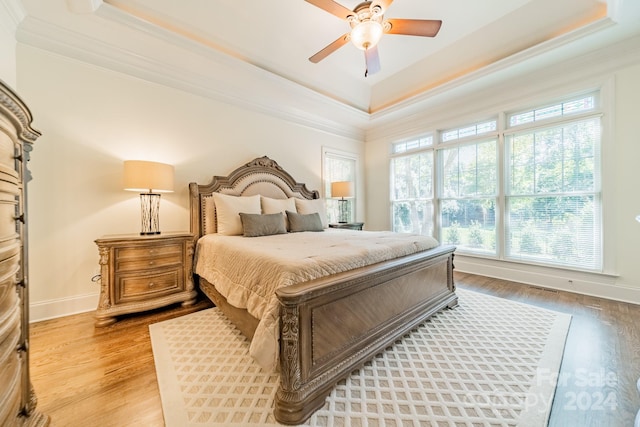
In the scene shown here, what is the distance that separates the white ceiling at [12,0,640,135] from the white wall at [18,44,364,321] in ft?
0.80

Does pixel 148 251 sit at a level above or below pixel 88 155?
below

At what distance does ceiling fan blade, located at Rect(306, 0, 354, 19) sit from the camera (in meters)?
2.04

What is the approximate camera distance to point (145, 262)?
2.49 meters

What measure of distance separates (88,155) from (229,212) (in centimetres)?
157

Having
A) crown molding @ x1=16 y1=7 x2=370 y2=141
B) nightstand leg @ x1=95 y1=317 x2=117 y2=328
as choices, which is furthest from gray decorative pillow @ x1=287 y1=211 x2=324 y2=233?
nightstand leg @ x1=95 y1=317 x2=117 y2=328

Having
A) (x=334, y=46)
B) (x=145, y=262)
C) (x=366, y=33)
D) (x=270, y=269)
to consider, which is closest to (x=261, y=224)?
(x=145, y=262)

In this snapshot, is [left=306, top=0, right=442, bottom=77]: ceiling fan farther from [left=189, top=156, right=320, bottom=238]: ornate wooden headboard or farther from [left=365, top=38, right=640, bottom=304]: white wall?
[left=189, top=156, right=320, bottom=238]: ornate wooden headboard

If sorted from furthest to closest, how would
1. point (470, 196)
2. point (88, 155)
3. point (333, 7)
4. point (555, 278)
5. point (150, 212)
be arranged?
point (470, 196) → point (555, 278) → point (150, 212) → point (88, 155) → point (333, 7)

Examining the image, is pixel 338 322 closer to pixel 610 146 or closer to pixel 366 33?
pixel 366 33

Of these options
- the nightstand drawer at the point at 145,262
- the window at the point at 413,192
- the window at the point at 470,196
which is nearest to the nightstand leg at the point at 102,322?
the nightstand drawer at the point at 145,262

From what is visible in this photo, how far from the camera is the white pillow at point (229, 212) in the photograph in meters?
3.08

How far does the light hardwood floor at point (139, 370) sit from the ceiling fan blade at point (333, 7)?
3.05 m

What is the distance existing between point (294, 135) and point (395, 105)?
1.90 m

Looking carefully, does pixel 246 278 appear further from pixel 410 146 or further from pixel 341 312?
pixel 410 146
